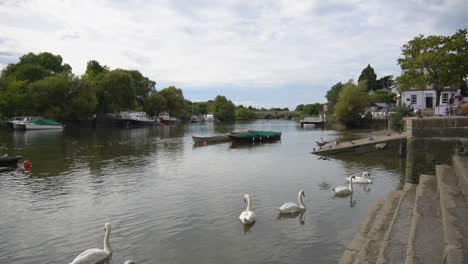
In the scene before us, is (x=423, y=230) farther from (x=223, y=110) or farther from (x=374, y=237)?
(x=223, y=110)

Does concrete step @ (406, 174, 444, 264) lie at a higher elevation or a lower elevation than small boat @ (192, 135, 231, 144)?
higher

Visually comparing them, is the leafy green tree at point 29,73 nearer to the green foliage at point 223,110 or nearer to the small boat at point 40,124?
the small boat at point 40,124

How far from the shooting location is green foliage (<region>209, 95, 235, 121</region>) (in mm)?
170750

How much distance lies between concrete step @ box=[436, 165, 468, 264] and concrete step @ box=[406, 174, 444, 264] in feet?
0.84

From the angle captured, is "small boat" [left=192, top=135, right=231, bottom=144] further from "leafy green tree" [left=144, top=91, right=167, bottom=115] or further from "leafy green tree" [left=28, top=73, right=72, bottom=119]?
"leafy green tree" [left=144, top=91, right=167, bottom=115]

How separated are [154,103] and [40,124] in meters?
43.1

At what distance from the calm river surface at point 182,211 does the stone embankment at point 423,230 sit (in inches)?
34.8

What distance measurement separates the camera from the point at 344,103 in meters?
73.8

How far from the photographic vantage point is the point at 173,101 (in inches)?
4675

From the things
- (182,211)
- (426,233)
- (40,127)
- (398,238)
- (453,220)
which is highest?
(40,127)

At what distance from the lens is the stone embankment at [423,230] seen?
246 inches

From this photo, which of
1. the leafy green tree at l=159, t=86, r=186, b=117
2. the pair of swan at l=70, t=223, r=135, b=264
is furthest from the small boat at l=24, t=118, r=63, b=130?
the pair of swan at l=70, t=223, r=135, b=264

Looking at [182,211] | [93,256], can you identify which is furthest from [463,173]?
[93,256]

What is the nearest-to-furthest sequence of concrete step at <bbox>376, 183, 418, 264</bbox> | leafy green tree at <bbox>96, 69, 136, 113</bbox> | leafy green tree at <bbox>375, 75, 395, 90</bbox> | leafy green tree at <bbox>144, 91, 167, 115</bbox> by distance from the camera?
concrete step at <bbox>376, 183, 418, 264</bbox>
leafy green tree at <bbox>96, 69, 136, 113</bbox>
leafy green tree at <bbox>144, 91, 167, 115</bbox>
leafy green tree at <bbox>375, 75, 395, 90</bbox>
